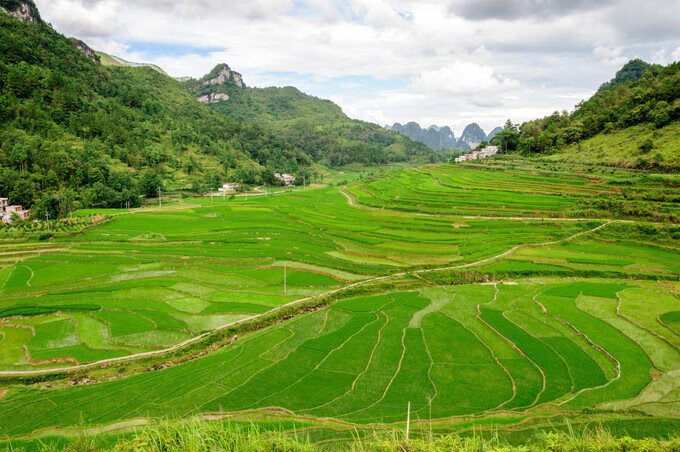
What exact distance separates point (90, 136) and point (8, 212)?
35932 millimetres

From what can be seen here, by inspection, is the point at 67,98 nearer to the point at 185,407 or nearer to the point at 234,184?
the point at 234,184

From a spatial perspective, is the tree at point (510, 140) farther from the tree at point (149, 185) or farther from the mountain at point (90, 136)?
the tree at point (149, 185)

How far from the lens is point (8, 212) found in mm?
44312

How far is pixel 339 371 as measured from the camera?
15.8 m

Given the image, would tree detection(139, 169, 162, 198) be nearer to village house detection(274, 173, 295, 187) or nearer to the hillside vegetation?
village house detection(274, 173, 295, 187)

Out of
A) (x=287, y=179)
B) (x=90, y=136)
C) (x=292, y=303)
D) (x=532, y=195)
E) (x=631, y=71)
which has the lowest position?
(x=292, y=303)

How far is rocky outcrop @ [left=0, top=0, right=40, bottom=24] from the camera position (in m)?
88.5

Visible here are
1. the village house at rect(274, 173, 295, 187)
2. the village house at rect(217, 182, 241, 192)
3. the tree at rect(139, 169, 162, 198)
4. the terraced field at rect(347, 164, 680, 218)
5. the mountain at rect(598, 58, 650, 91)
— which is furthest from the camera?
the mountain at rect(598, 58, 650, 91)

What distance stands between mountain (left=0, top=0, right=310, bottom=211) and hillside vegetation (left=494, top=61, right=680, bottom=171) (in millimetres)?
71538

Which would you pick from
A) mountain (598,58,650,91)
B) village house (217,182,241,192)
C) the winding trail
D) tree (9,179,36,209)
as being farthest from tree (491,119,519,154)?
tree (9,179,36,209)

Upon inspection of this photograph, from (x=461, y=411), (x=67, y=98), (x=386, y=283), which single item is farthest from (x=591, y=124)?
(x=67, y=98)

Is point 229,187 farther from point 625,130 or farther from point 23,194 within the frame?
point 625,130

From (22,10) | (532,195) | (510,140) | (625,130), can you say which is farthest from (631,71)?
(22,10)

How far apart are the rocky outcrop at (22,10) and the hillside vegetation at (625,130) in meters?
134
